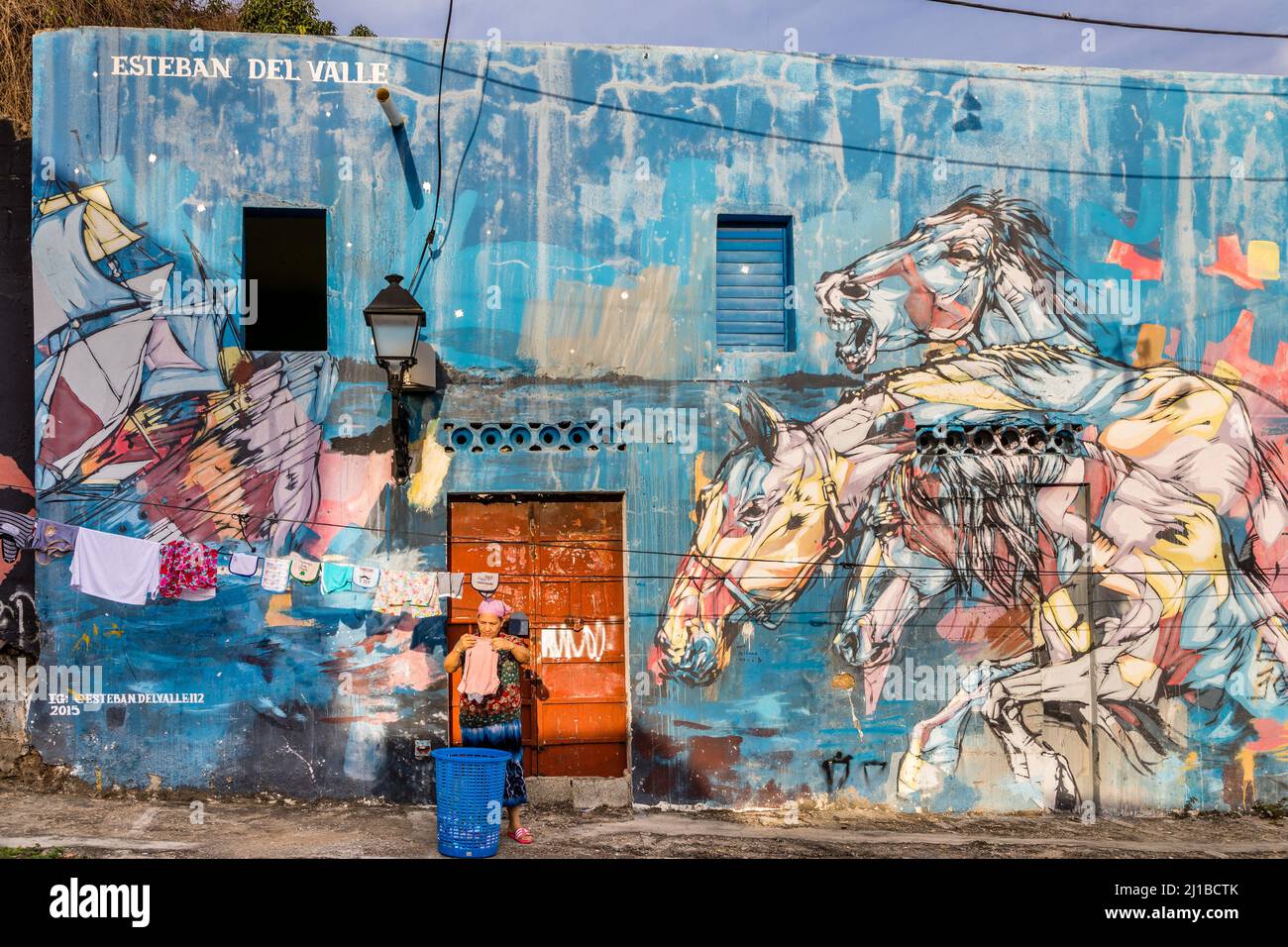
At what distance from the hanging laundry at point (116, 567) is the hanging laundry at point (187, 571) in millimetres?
66

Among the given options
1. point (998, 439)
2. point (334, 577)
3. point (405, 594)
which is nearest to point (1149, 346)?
point (998, 439)

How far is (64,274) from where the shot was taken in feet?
30.7

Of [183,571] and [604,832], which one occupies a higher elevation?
[183,571]

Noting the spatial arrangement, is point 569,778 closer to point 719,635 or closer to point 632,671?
point 632,671

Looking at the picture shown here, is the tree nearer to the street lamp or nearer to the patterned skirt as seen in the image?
the street lamp

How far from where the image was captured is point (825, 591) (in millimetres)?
9766

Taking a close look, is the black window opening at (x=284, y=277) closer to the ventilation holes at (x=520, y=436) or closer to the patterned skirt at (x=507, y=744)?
the ventilation holes at (x=520, y=436)

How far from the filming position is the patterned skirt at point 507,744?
326 inches

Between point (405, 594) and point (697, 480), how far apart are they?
8.03ft

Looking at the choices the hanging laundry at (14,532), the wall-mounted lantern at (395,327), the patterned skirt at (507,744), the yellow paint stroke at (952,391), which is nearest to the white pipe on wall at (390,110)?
the wall-mounted lantern at (395,327)

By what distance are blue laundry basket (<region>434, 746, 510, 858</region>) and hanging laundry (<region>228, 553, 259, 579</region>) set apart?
2469 millimetres

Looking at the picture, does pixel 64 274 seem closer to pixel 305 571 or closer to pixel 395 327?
pixel 395 327

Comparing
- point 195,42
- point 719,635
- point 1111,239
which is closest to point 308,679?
point 719,635
